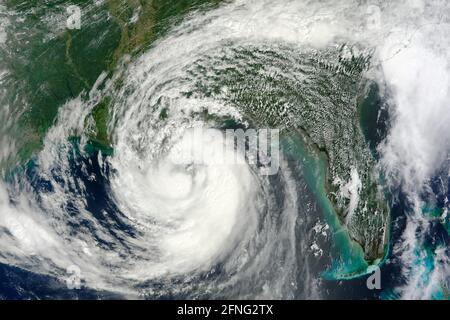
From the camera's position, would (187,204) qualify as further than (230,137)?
No

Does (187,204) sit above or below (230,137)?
below

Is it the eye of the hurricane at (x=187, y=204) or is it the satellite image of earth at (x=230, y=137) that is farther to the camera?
the satellite image of earth at (x=230, y=137)

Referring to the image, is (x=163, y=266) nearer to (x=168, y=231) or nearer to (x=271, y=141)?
(x=168, y=231)

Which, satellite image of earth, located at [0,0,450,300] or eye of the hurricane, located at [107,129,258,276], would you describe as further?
satellite image of earth, located at [0,0,450,300]
